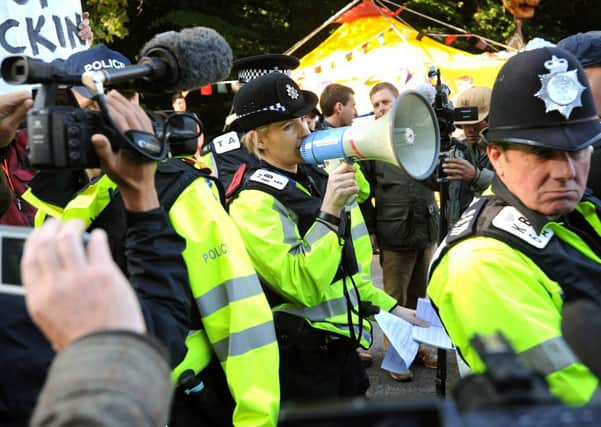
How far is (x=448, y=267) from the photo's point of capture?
222cm

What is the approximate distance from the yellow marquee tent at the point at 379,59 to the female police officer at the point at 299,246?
662cm

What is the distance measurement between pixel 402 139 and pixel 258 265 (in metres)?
0.84

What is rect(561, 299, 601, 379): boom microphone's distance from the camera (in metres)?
0.87

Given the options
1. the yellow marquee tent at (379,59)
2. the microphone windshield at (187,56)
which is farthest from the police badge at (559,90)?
the yellow marquee tent at (379,59)

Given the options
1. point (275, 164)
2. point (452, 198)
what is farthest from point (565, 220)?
point (452, 198)

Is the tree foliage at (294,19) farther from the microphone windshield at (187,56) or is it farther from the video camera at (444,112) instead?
the microphone windshield at (187,56)

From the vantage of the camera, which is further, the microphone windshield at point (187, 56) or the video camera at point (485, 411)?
the microphone windshield at point (187, 56)

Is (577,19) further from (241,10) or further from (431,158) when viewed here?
(431,158)

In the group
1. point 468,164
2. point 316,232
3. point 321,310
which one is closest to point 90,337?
point 316,232

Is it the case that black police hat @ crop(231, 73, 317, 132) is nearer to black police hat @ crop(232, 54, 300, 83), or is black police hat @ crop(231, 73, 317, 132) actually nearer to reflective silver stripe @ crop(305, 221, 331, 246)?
reflective silver stripe @ crop(305, 221, 331, 246)

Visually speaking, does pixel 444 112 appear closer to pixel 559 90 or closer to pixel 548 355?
pixel 559 90

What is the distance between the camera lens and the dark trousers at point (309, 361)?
3.34 metres

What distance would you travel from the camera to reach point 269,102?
11.6 feet

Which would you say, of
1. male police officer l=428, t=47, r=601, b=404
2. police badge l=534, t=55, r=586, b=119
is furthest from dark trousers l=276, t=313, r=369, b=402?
police badge l=534, t=55, r=586, b=119
